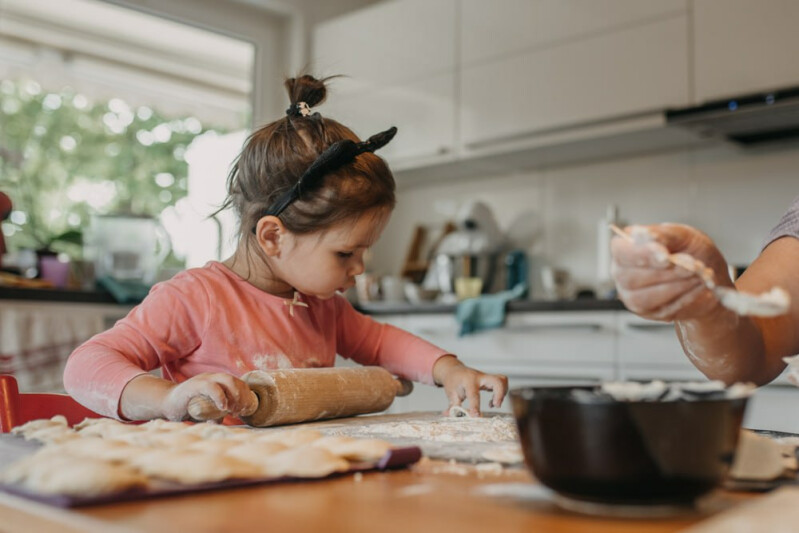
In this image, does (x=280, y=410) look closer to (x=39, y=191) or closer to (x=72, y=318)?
(x=72, y=318)

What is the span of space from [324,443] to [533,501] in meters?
0.20

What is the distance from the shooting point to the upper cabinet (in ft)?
11.1

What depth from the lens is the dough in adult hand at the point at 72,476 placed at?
18.9 inches

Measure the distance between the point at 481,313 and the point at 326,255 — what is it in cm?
151

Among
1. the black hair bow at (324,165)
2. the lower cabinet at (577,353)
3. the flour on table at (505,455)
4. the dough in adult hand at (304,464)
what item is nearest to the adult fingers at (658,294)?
the flour on table at (505,455)

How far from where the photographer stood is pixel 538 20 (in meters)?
3.06

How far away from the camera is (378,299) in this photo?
144 inches

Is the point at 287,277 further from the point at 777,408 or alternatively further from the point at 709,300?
the point at 777,408

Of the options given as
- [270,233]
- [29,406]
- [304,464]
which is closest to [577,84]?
[270,233]

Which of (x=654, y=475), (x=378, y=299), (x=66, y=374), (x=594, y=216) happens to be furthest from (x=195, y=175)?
(x=654, y=475)

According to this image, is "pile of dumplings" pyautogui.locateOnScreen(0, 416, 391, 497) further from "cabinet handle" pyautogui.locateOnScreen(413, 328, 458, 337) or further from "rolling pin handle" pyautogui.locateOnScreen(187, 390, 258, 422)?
"cabinet handle" pyautogui.locateOnScreen(413, 328, 458, 337)

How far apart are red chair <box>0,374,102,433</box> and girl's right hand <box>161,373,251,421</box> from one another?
18 cm

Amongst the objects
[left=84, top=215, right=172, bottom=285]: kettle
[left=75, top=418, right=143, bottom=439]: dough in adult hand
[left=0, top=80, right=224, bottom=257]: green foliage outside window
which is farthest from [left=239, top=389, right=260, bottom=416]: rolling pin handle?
[left=0, top=80, right=224, bottom=257]: green foliage outside window

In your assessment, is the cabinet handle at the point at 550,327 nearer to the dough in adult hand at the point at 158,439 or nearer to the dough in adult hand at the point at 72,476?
the dough in adult hand at the point at 158,439
